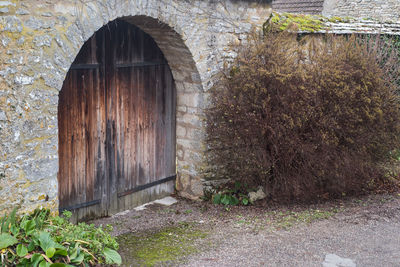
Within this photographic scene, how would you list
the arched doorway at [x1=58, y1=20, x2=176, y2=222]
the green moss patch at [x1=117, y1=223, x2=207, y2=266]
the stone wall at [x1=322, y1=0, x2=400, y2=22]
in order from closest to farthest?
the green moss patch at [x1=117, y1=223, x2=207, y2=266] → the arched doorway at [x1=58, y1=20, x2=176, y2=222] → the stone wall at [x1=322, y1=0, x2=400, y2=22]

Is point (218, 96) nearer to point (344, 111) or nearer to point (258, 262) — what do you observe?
point (344, 111)

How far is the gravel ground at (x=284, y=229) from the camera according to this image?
15.6 feet

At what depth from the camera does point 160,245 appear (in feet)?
16.7

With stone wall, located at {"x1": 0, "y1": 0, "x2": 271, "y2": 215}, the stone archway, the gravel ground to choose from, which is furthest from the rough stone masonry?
the gravel ground

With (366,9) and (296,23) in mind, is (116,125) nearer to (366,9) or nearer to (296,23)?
(296,23)

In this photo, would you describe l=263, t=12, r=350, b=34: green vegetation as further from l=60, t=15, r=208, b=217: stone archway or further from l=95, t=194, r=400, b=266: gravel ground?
l=95, t=194, r=400, b=266: gravel ground

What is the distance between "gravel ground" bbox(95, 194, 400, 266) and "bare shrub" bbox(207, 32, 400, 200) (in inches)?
18.8

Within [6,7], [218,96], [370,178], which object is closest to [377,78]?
[370,178]

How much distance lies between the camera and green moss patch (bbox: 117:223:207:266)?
185 inches

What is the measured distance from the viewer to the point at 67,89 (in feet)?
17.1

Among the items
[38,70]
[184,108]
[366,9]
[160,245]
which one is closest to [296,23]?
[184,108]

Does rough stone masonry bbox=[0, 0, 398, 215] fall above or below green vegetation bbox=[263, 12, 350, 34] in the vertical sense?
below

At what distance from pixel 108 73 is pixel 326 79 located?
2.90 meters

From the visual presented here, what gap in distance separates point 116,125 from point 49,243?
7.54 ft
